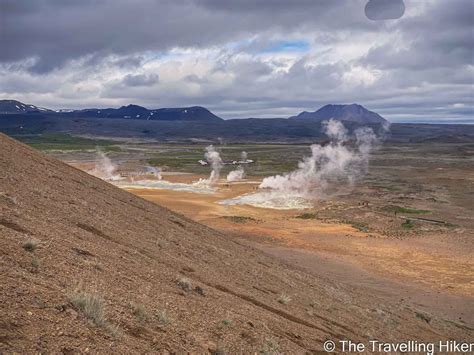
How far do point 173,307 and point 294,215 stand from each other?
1481 inches

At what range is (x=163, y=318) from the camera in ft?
31.0

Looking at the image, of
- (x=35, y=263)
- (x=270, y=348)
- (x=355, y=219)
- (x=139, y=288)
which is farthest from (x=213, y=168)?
(x=35, y=263)

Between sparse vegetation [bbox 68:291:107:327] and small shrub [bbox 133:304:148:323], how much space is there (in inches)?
34.4

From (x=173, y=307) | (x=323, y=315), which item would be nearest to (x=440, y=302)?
(x=323, y=315)

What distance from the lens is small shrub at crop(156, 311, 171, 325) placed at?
9.42 metres

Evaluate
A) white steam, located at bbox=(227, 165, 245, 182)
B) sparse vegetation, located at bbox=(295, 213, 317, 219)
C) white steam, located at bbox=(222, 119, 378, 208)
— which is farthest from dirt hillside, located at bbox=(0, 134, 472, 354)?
white steam, located at bbox=(227, 165, 245, 182)

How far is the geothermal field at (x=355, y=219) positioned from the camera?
87.2ft

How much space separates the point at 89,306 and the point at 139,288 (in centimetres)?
273

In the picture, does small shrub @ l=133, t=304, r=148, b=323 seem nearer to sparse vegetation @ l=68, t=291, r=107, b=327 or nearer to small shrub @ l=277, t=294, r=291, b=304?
sparse vegetation @ l=68, t=291, r=107, b=327

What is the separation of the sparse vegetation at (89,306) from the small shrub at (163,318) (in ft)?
4.49

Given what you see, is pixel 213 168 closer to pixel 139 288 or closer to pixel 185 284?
pixel 185 284

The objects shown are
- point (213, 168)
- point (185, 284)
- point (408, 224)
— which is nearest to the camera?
point (185, 284)

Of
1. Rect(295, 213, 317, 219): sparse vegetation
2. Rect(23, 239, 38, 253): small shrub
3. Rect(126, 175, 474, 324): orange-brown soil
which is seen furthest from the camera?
Rect(295, 213, 317, 219): sparse vegetation

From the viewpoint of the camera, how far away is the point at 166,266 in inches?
551
